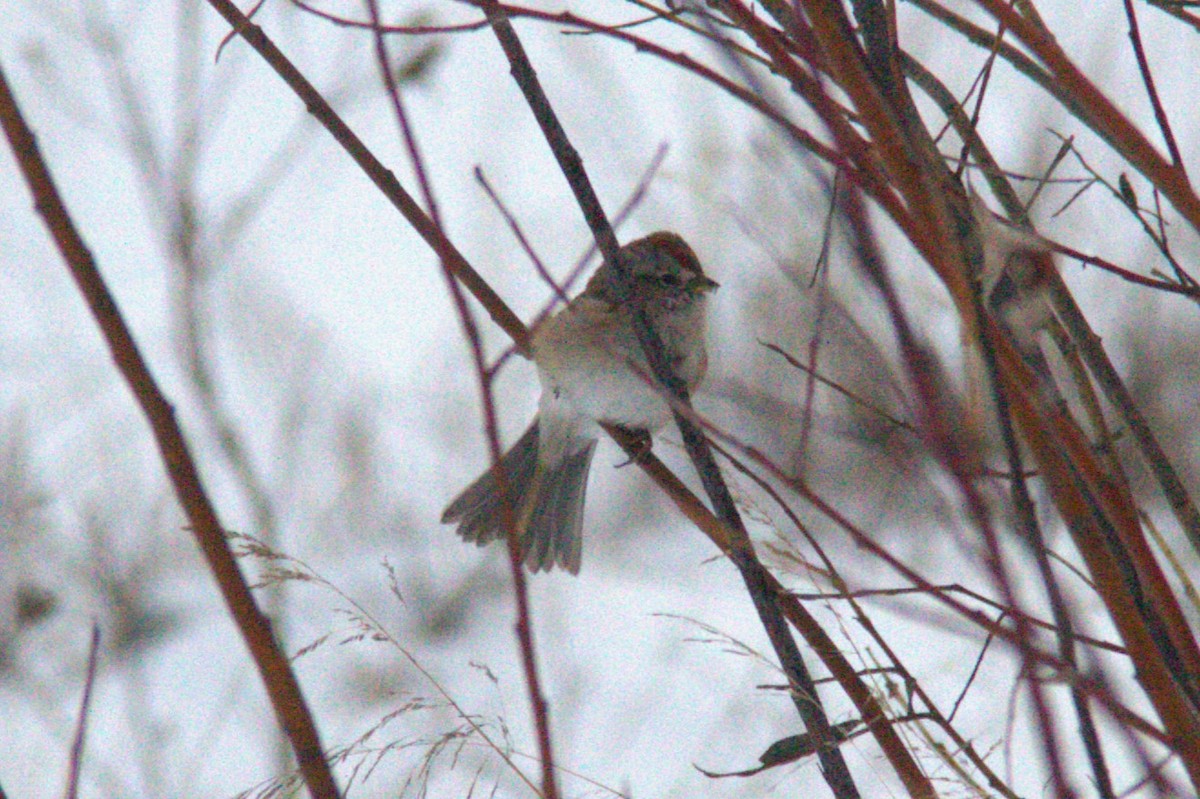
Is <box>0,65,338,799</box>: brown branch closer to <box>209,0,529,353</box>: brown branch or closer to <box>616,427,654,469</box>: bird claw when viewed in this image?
<box>209,0,529,353</box>: brown branch

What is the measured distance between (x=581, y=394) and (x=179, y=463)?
5.50 feet

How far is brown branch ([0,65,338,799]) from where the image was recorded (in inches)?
22.1

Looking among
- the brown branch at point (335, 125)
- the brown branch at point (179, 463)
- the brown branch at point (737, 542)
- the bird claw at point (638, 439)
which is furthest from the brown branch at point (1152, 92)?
the bird claw at point (638, 439)

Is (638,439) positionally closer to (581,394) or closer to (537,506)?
(581,394)

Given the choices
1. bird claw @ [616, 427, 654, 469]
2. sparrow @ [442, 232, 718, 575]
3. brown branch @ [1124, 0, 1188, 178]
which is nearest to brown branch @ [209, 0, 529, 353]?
brown branch @ [1124, 0, 1188, 178]

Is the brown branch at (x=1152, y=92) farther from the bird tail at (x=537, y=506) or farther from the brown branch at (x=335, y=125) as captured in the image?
the bird tail at (x=537, y=506)

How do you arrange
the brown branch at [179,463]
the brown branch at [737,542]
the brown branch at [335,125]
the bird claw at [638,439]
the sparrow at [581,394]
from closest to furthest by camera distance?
the brown branch at [179,463] → the brown branch at [335,125] → the brown branch at [737,542] → the bird claw at [638,439] → the sparrow at [581,394]

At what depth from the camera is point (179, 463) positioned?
57cm

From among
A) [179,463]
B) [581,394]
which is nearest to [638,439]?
[581,394]

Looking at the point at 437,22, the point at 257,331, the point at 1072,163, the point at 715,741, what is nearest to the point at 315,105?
the point at 715,741

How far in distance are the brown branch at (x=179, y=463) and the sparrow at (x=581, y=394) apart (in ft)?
5.05

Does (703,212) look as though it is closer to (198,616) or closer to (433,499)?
(433,499)

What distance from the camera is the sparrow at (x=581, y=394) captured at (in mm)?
2209

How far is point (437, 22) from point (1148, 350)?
2.87 m
